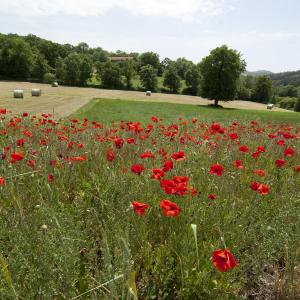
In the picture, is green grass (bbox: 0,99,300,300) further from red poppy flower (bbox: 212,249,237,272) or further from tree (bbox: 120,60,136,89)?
tree (bbox: 120,60,136,89)

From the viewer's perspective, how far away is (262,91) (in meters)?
80.7

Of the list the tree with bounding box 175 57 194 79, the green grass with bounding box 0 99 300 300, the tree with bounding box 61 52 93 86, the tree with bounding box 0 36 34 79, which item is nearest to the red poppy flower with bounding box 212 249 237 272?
the green grass with bounding box 0 99 300 300

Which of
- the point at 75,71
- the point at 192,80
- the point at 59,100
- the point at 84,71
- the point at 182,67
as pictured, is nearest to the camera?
the point at 59,100

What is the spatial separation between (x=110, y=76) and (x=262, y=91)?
115ft

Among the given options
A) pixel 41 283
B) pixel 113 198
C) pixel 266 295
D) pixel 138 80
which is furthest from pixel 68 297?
pixel 138 80

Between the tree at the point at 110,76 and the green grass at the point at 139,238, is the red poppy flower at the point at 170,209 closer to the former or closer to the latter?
the green grass at the point at 139,238

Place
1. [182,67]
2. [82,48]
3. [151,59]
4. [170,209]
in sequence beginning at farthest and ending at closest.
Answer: [82,48] → [151,59] → [182,67] → [170,209]

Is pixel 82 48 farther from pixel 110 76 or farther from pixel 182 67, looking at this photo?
pixel 110 76

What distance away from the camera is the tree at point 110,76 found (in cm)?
7400

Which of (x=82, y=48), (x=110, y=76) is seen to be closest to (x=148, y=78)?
(x=110, y=76)

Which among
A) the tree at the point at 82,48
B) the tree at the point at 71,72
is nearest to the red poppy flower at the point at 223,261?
the tree at the point at 71,72

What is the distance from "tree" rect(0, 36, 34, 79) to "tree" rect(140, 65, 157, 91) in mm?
25141

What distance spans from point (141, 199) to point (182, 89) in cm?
8039

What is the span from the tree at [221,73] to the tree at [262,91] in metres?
33.6
